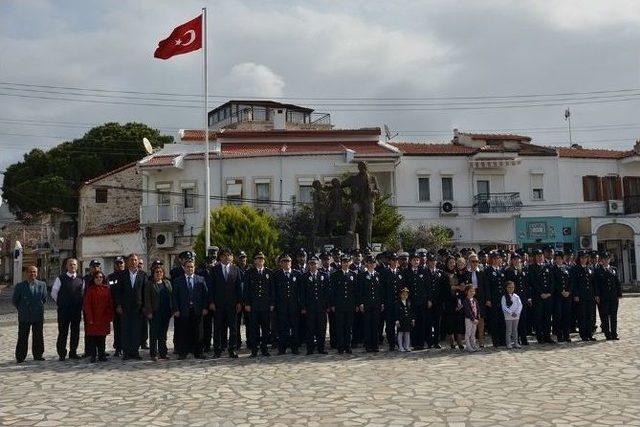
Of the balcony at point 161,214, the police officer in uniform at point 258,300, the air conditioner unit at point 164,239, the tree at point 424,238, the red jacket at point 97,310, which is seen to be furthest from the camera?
the air conditioner unit at point 164,239

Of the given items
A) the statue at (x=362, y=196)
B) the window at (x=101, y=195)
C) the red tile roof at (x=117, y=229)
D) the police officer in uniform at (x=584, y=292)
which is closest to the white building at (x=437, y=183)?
the red tile roof at (x=117, y=229)

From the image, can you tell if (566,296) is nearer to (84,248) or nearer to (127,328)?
(127,328)

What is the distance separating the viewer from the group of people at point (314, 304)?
12.0 meters

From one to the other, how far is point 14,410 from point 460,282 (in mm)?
8423

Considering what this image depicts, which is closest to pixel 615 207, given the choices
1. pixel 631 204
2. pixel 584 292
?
pixel 631 204

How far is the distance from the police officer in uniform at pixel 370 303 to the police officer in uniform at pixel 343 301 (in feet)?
0.51

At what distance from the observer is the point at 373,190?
19609mm

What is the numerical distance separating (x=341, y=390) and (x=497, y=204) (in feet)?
102

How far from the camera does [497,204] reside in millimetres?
38062

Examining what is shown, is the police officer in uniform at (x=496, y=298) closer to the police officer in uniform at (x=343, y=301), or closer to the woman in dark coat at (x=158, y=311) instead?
the police officer in uniform at (x=343, y=301)

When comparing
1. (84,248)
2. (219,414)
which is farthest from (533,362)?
(84,248)

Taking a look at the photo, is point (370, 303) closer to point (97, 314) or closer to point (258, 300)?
point (258, 300)

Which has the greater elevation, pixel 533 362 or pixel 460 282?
pixel 460 282

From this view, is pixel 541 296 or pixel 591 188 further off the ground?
pixel 591 188
